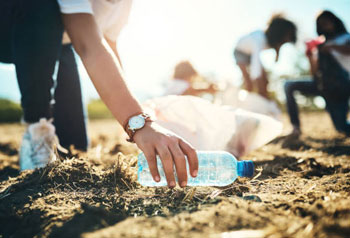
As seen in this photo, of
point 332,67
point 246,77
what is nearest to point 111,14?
point 332,67

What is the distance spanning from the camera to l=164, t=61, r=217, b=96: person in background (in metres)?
3.79

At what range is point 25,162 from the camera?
1.66 m

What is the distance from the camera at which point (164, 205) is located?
1049 millimetres

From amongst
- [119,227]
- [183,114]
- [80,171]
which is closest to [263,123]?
[183,114]

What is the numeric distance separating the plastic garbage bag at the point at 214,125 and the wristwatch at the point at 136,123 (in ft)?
3.48

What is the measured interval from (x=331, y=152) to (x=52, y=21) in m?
2.41

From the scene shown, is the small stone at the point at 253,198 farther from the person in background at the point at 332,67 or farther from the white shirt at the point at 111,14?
the person in background at the point at 332,67

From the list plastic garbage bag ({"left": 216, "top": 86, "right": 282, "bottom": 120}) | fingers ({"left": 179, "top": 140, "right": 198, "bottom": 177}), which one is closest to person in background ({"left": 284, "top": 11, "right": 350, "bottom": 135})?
plastic garbage bag ({"left": 216, "top": 86, "right": 282, "bottom": 120})

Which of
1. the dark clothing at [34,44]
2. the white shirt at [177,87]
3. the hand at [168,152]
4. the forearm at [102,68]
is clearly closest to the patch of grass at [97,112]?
the white shirt at [177,87]

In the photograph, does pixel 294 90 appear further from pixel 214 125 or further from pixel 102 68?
pixel 102 68

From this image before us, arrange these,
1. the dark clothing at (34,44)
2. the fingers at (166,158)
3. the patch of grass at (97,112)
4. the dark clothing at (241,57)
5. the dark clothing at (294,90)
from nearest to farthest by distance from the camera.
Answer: the fingers at (166,158)
the dark clothing at (34,44)
the dark clothing at (294,90)
the dark clothing at (241,57)
the patch of grass at (97,112)

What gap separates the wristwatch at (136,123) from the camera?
993mm

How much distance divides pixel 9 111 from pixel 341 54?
9.75 m

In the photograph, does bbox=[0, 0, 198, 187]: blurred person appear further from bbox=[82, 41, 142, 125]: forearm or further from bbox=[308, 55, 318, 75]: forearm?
bbox=[308, 55, 318, 75]: forearm
